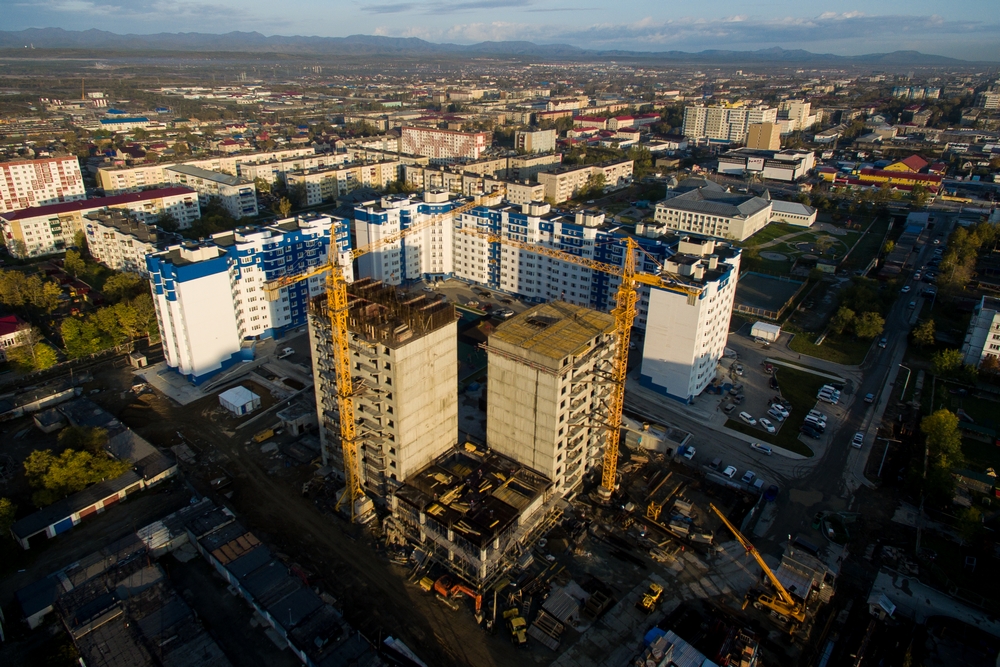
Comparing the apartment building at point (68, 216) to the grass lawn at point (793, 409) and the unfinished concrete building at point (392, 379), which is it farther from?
the grass lawn at point (793, 409)

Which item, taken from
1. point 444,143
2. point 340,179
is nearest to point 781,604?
point 340,179

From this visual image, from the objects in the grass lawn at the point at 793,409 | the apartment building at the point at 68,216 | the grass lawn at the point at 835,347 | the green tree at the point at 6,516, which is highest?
the apartment building at the point at 68,216

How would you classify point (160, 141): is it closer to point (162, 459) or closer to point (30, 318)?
point (30, 318)

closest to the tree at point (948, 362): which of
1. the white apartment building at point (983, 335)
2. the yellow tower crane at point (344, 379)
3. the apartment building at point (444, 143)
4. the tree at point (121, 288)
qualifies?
the white apartment building at point (983, 335)

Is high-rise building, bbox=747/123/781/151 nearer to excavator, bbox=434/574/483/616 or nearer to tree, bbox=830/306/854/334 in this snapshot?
tree, bbox=830/306/854/334

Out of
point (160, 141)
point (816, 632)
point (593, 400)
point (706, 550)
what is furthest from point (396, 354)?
point (160, 141)

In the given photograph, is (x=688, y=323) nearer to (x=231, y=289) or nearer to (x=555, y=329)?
(x=555, y=329)
